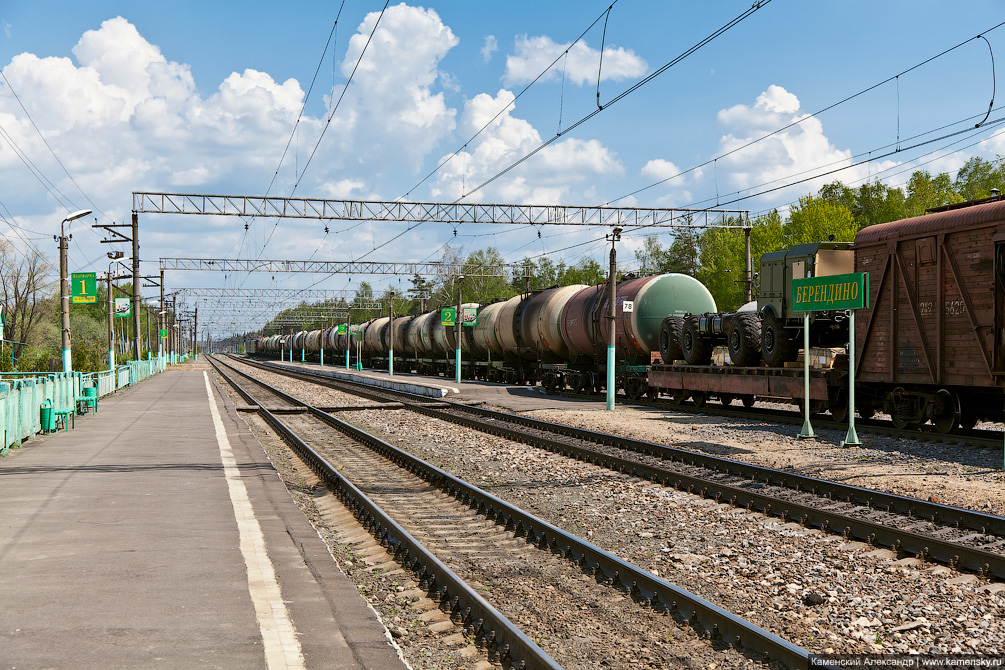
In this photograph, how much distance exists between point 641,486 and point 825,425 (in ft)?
25.4

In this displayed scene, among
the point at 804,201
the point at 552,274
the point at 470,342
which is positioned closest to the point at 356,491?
the point at 470,342

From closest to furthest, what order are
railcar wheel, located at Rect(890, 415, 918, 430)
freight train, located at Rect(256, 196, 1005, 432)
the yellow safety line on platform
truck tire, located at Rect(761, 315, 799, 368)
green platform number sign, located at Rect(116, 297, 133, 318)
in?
1. the yellow safety line on platform
2. freight train, located at Rect(256, 196, 1005, 432)
3. railcar wheel, located at Rect(890, 415, 918, 430)
4. truck tire, located at Rect(761, 315, 799, 368)
5. green platform number sign, located at Rect(116, 297, 133, 318)

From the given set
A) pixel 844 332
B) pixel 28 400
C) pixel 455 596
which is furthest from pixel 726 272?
pixel 455 596

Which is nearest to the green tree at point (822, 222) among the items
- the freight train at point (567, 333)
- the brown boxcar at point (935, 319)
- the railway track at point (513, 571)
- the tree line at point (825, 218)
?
the tree line at point (825, 218)

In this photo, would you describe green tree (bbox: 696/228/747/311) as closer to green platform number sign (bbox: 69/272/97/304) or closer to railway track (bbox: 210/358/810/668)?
green platform number sign (bbox: 69/272/97/304)

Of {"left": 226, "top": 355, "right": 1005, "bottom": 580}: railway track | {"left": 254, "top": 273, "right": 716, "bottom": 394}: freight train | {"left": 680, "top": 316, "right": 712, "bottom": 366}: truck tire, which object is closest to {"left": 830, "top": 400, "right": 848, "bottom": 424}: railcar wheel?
{"left": 680, "top": 316, "right": 712, "bottom": 366}: truck tire

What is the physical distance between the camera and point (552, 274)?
128 metres

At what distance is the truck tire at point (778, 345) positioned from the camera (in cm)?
1952

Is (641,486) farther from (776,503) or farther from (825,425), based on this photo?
(825,425)

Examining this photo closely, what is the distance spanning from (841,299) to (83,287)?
24131mm

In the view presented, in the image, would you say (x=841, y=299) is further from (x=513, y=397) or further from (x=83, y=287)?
(x=83, y=287)

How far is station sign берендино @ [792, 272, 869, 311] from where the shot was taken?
14.6 metres

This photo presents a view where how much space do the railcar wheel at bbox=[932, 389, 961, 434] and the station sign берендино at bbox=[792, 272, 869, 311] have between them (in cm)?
249

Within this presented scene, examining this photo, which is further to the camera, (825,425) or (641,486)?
(825,425)
